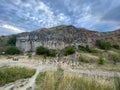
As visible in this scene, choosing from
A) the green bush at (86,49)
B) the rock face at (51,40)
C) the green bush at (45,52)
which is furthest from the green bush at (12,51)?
the green bush at (86,49)

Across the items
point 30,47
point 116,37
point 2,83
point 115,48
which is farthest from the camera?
point 116,37

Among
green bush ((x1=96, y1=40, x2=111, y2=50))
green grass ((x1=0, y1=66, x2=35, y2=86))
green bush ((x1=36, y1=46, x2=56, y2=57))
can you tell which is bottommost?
green grass ((x1=0, y1=66, x2=35, y2=86))

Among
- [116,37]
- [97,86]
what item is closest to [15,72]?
[97,86]

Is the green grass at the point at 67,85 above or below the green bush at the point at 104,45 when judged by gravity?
below

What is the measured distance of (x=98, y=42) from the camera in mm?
93062

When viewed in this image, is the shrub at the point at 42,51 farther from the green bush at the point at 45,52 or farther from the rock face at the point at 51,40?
the rock face at the point at 51,40

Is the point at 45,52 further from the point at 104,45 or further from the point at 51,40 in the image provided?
the point at 104,45

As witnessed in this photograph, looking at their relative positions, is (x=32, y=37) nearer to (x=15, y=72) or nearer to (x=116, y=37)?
(x=116, y=37)

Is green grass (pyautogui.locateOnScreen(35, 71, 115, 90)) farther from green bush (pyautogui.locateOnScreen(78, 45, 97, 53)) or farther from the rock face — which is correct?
the rock face

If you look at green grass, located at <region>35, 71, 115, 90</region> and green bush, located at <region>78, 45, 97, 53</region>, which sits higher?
green bush, located at <region>78, 45, 97, 53</region>

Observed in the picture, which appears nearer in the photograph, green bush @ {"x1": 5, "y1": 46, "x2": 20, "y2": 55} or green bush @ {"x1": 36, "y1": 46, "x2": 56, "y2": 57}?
green bush @ {"x1": 36, "y1": 46, "x2": 56, "y2": 57}

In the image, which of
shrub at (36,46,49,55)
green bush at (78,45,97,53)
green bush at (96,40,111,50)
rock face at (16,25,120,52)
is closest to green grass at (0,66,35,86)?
shrub at (36,46,49,55)

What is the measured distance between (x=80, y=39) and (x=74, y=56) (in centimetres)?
2168

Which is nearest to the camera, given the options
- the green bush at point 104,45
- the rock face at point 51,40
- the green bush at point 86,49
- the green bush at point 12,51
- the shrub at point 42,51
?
the shrub at point 42,51
